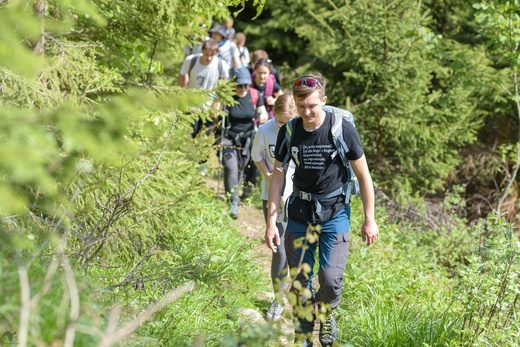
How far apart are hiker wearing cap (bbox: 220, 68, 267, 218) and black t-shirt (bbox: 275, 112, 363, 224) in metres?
3.71

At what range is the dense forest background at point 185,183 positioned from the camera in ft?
7.52

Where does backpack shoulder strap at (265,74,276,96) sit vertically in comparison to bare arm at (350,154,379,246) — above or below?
above

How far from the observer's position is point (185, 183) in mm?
5770

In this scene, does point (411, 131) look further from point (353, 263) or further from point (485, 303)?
point (485, 303)

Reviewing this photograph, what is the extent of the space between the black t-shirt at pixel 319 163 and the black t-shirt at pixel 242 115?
3.83m

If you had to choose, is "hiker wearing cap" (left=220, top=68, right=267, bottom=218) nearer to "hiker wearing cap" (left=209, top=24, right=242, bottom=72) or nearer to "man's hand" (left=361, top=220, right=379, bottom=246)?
"hiker wearing cap" (left=209, top=24, right=242, bottom=72)

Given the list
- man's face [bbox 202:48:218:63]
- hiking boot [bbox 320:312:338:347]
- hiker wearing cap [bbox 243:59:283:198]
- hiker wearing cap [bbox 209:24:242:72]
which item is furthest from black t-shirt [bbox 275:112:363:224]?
hiker wearing cap [bbox 209:24:242:72]

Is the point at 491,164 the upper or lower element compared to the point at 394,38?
lower

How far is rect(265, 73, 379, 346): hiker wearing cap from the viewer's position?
4406 mm

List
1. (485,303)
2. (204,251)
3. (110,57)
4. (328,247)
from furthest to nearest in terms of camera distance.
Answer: (204,251)
(110,57)
(328,247)
(485,303)

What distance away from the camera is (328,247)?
461 centimetres

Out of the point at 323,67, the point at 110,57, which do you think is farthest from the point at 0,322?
the point at 323,67

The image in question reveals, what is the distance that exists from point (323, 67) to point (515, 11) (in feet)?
13.8

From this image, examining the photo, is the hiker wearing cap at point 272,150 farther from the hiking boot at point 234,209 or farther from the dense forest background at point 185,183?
the hiking boot at point 234,209
